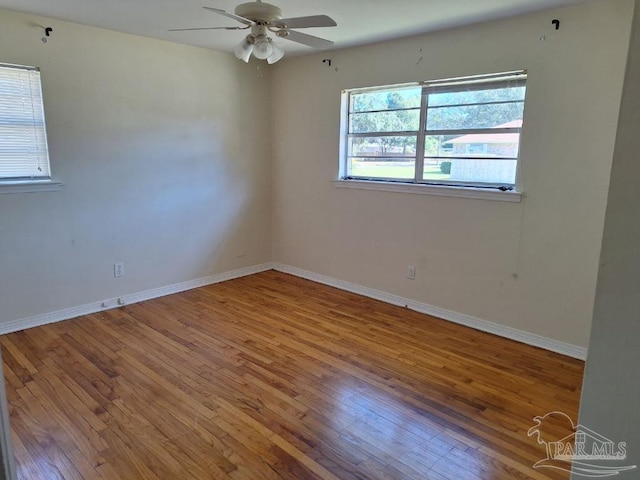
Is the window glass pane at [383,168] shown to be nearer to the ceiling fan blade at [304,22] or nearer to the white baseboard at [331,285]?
the white baseboard at [331,285]

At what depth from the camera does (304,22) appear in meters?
2.34

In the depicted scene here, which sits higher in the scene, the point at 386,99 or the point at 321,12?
the point at 321,12

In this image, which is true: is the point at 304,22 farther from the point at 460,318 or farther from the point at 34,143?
the point at 460,318

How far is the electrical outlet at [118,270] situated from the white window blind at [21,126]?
970mm

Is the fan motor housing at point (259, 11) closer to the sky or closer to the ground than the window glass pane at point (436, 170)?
closer to the sky

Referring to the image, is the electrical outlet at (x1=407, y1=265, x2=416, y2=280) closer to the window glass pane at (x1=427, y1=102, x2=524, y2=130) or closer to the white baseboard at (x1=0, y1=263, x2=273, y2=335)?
the window glass pane at (x1=427, y1=102, x2=524, y2=130)

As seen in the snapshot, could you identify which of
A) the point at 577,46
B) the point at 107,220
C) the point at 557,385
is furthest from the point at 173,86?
the point at 557,385

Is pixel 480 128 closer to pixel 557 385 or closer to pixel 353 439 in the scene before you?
pixel 557 385

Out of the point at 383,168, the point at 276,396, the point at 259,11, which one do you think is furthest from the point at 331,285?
the point at 259,11

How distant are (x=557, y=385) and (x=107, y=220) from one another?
3769 mm

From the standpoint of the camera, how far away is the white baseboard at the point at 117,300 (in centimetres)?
336

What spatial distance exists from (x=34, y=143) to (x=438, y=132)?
3.30 metres

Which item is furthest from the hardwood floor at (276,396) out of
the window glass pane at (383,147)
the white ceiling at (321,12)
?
the white ceiling at (321,12)

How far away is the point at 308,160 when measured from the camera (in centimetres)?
461
